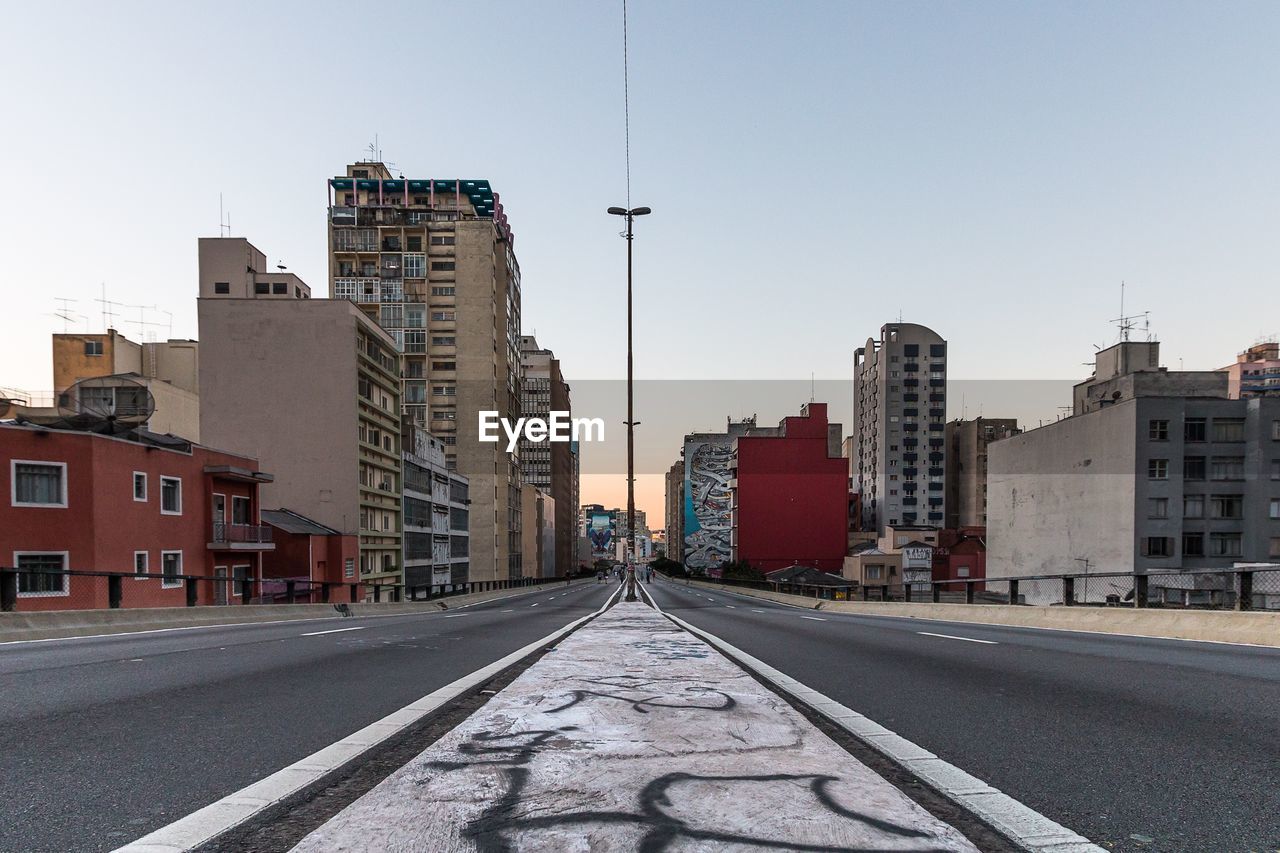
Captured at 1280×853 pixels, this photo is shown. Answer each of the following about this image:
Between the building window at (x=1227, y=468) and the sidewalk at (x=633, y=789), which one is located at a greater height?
the sidewalk at (x=633, y=789)

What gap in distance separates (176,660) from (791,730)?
750cm

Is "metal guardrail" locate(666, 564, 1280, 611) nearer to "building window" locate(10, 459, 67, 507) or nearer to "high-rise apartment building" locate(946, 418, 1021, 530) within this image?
"building window" locate(10, 459, 67, 507)

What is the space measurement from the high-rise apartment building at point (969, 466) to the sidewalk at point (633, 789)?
135013 millimetres

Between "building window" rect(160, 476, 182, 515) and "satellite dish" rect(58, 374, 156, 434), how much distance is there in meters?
2.80

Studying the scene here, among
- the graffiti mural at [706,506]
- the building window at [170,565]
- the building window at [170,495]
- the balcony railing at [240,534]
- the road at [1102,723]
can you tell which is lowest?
the graffiti mural at [706,506]

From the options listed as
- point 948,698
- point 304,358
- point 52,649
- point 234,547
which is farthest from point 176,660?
point 304,358

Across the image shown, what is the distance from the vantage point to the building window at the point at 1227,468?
58112mm

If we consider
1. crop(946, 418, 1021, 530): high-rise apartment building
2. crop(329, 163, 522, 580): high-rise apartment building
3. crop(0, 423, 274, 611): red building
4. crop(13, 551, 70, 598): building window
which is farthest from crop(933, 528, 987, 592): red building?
crop(13, 551, 70, 598): building window

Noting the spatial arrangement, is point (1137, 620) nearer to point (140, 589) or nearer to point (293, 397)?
point (140, 589)

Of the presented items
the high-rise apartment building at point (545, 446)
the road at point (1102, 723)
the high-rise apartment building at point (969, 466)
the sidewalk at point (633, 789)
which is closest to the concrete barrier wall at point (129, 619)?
the sidewalk at point (633, 789)

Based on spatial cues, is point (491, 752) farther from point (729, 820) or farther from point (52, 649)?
point (52, 649)

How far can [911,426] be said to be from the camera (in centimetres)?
12531

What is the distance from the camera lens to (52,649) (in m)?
9.90

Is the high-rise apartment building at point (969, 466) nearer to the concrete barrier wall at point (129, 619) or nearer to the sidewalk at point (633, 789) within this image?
the concrete barrier wall at point (129, 619)
